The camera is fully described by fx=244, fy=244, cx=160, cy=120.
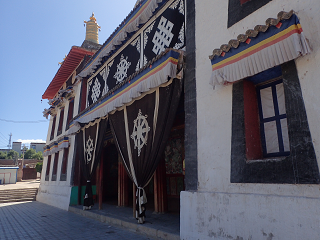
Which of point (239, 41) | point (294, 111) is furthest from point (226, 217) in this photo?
point (239, 41)

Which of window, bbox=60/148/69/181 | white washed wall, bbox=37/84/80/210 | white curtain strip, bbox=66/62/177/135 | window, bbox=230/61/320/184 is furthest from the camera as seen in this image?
window, bbox=60/148/69/181

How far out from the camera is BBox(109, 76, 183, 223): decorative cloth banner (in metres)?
4.41

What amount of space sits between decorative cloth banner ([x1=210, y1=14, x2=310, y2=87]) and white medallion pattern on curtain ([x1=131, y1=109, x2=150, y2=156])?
1.86m

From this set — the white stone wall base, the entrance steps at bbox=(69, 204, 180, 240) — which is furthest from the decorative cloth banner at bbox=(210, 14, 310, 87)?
the entrance steps at bbox=(69, 204, 180, 240)

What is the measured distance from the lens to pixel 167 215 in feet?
19.5

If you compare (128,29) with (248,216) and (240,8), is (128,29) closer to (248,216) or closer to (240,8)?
(240,8)

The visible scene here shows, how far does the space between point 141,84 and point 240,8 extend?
2.20 metres

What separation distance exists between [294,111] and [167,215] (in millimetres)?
4201

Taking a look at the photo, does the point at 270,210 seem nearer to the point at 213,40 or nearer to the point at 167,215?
the point at 213,40

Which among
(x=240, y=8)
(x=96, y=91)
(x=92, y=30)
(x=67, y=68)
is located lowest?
(x=240, y=8)

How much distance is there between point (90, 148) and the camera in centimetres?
766

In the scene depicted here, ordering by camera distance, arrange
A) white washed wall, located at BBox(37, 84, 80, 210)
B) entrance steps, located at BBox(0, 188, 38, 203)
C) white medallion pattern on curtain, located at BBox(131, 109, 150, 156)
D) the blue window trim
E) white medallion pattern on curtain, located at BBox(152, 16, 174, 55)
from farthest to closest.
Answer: entrance steps, located at BBox(0, 188, 38, 203), white washed wall, located at BBox(37, 84, 80, 210), white medallion pattern on curtain, located at BBox(152, 16, 174, 55), white medallion pattern on curtain, located at BBox(131, 109, 150, 156), the blue window trim

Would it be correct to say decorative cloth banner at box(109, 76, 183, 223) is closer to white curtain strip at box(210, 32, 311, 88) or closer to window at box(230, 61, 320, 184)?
white curtain strip at box(210, 32, 311, 88)

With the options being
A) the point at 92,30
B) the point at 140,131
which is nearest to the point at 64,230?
the point at 140,131
